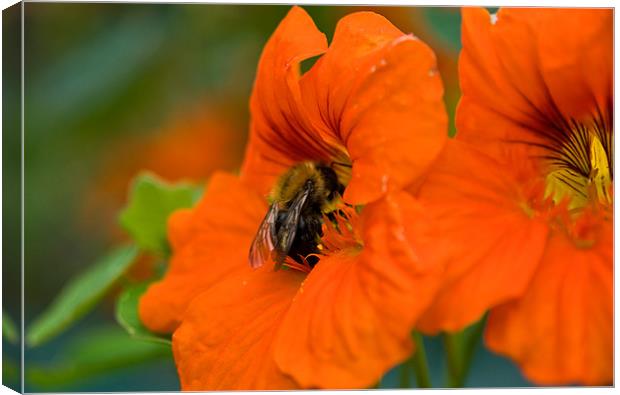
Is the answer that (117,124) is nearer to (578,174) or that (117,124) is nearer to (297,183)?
(297,183)

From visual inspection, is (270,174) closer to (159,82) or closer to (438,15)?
(438,15)

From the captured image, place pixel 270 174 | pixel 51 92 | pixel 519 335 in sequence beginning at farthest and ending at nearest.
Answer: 1. pixel 51 92
2. pixel 270 174
3. pixel 519 335

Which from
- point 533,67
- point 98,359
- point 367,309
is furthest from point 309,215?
point 98,359

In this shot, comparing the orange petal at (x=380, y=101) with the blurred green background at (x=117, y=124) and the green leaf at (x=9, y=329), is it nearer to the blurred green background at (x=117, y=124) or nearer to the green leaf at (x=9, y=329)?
the blurred green background at (x=117, y=124)

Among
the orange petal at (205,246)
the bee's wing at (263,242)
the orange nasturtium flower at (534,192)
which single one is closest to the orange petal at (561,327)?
the orange nasturtium flower at (534,192)

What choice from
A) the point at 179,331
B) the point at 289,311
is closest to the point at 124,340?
the point at 179,331

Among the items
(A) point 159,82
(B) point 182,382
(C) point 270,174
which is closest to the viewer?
(B) point 182,382

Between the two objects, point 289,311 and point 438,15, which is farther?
point 438,15
